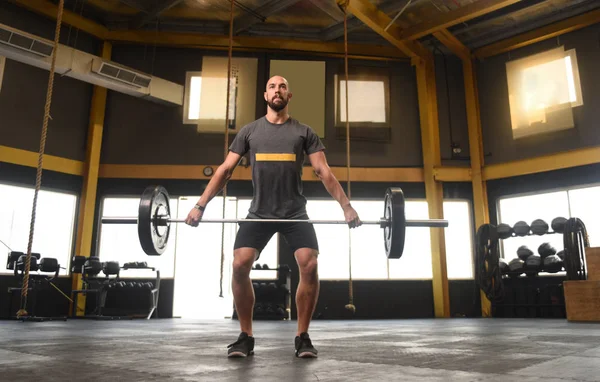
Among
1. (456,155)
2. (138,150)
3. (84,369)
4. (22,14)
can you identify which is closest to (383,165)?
(456,155)

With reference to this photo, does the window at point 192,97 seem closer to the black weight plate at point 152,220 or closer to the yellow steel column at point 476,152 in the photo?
the yellow steel column at point 476,152

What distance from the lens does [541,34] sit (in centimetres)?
749

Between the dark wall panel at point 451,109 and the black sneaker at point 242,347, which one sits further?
the dark wall panel at point 451,109

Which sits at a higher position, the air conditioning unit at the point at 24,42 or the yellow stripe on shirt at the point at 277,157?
the air conditioning unit at the point at 24,42

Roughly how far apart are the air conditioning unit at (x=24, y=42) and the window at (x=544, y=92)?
23.2ft

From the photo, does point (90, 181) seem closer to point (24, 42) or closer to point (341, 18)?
point (24, 42)

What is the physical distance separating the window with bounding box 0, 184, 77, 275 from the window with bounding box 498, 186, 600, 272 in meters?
6.99

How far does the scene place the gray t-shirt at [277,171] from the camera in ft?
6.85

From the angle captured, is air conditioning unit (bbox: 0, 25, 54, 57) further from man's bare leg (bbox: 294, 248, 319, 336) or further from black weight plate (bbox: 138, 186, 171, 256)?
man's bare leg (bbox: 294, 248, 319, 336)

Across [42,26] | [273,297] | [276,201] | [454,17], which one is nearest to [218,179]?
[276,201]

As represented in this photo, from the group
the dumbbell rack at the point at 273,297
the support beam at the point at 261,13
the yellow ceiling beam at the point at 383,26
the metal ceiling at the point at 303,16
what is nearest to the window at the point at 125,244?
the dumbbell rack at the point at 273,297

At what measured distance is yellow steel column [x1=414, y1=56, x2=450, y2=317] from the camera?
24.3 ft

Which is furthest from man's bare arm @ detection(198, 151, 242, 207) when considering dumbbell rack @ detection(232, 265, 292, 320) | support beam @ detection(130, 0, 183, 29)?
support beam @ detection(130, 0, 183, 29)

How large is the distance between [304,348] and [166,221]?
978mm
